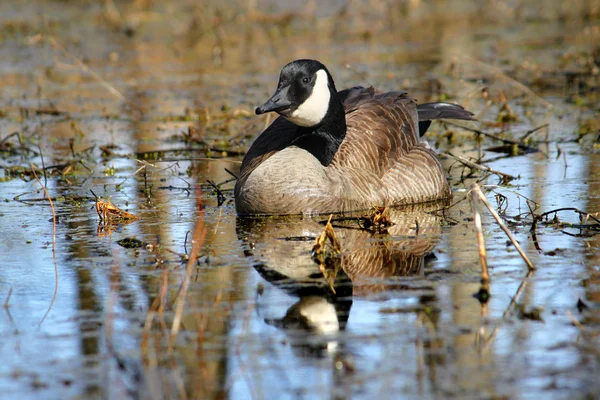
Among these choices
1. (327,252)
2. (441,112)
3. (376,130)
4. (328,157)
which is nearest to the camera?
(327,252)

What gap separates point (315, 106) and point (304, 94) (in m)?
0.16

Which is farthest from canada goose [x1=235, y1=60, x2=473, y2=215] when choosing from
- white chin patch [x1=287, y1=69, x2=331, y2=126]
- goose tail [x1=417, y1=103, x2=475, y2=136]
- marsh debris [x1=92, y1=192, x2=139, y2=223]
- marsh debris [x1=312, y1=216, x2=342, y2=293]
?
marsh debris [x1=312, y1=216, x2=342, y2=293]

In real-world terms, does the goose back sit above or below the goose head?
below

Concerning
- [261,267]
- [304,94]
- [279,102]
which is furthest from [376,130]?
[261,267]

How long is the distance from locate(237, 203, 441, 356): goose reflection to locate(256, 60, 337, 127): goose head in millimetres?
827

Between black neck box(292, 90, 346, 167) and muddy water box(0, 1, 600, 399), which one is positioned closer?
muddy water box(0, 1, 600, 399)

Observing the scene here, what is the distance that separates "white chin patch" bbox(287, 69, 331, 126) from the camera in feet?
25.5

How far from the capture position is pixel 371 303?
529 centimetres

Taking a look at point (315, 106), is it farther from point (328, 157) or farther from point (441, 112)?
point (441, 112)

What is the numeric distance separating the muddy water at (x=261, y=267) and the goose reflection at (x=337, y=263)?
2cm

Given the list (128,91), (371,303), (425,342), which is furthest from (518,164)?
(128,91)

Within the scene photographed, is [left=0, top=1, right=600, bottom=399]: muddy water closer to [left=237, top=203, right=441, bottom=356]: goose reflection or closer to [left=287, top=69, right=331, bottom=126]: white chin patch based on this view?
[left=237, top=203, right=441, bottom=356]: goose reflection

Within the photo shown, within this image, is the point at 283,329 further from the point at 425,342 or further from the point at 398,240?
the point at 398,240

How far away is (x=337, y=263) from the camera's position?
6.16 meters
